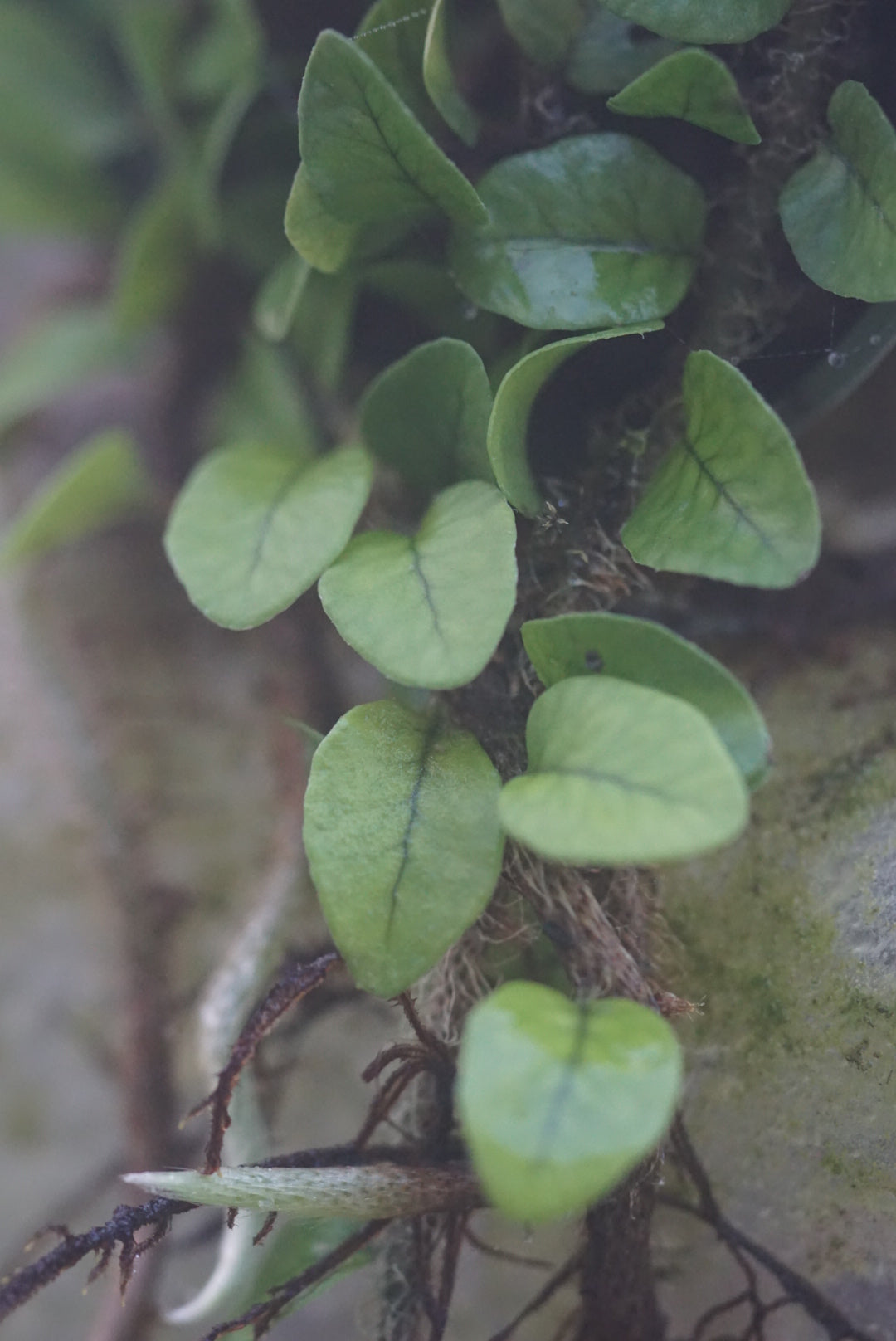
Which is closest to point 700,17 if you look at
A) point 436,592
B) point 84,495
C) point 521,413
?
point 521,413

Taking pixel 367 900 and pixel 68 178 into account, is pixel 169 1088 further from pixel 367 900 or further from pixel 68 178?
pixel 68 178

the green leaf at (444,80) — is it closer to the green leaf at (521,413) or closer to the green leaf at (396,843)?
the green leaf at (521,413)

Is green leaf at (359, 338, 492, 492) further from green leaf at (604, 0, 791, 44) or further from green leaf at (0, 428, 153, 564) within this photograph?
green leaf at (0, 428, 153, 564)

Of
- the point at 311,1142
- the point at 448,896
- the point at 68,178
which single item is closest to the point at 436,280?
the point at 448,896

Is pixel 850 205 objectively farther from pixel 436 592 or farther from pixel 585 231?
pixel 436 592

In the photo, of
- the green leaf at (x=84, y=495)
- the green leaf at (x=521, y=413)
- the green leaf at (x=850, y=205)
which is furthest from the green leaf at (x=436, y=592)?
the green leaf at (x=84, y=495)
